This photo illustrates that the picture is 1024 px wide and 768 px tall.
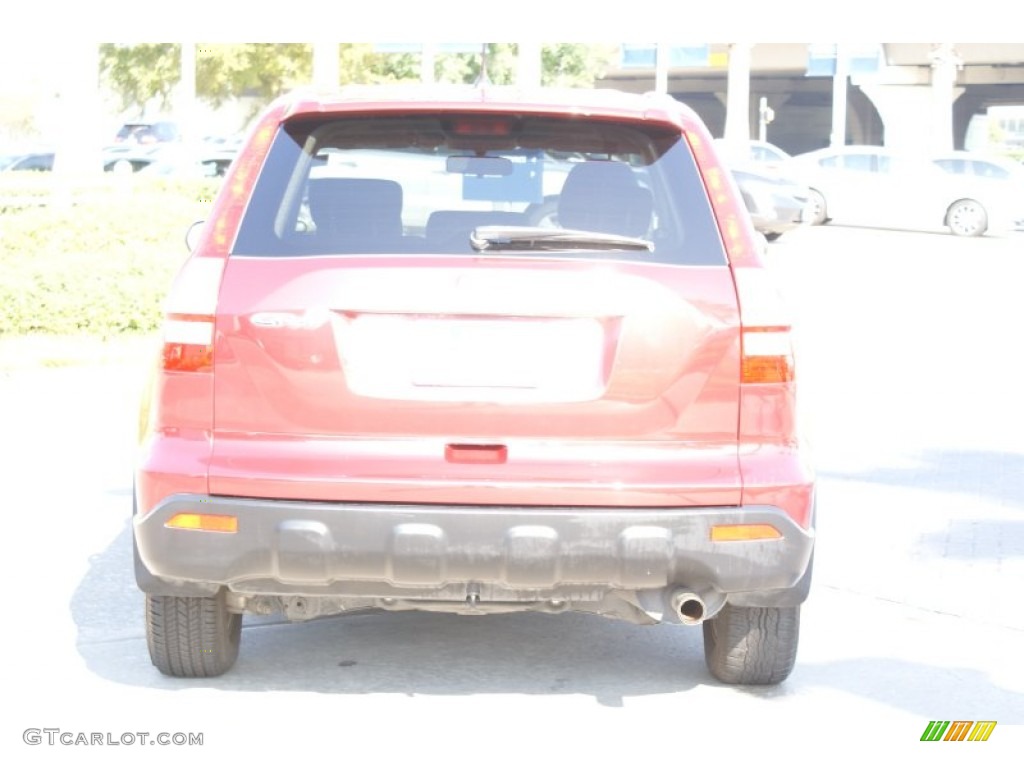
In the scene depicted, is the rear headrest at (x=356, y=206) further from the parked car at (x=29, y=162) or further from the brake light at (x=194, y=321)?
the parked car at (x=29, y=162)

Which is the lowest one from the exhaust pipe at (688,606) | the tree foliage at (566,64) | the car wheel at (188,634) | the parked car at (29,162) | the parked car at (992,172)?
the parked car at (29,162)

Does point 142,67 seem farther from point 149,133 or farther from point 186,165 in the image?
point 186,165

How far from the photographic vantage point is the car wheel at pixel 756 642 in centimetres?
499

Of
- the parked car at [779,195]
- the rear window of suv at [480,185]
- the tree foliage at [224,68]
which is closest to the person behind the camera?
the rear window of suv at [480,185]

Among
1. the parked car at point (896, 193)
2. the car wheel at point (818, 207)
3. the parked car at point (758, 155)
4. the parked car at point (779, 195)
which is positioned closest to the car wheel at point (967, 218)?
the parked car at point (896, 193)

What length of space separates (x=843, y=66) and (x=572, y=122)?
214 ft

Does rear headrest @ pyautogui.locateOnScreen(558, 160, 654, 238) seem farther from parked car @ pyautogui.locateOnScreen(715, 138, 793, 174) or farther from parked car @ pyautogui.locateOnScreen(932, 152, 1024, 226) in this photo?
parked car @ pyautogui.locateOnScreen(715, 138, 793, 174)

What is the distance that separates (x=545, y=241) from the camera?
4578 mm

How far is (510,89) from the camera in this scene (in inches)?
201

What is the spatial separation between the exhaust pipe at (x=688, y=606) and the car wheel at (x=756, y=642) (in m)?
0.38

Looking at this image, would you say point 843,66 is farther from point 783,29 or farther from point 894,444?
point 894,444

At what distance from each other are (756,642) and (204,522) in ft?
5.40

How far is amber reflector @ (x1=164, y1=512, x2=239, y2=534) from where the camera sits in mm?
4406

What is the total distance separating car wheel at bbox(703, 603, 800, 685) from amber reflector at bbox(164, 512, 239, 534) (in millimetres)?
1478
